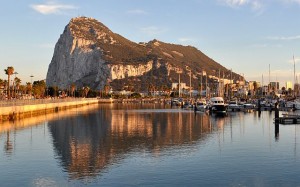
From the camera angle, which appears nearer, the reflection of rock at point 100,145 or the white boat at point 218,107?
the reflection of rock at point 100,145

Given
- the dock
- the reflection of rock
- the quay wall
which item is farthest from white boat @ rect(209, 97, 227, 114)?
the quay wall

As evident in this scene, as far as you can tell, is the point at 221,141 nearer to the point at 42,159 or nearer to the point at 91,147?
the point at 91,147

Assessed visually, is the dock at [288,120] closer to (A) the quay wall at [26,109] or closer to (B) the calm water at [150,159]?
(B) the calm water at [150,159]

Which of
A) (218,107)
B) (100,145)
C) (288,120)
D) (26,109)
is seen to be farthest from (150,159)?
(218,107)

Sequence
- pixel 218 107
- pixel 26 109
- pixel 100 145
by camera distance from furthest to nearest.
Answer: pixel 218 107 → pixel 26 109 → pixel 100 145

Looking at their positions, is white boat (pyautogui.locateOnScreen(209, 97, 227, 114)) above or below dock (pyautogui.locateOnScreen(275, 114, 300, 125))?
above

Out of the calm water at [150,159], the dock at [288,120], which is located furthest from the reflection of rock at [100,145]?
the dock at [288,120]

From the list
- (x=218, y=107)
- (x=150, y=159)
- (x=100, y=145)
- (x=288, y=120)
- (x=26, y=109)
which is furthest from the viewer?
(x=218, y=107)

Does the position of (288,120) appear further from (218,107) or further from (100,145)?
(100,145)

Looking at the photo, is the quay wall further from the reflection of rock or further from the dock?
the dock

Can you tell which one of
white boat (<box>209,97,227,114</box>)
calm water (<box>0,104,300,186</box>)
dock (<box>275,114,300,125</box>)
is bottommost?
calm water (<box>0,104,300,186</box>)

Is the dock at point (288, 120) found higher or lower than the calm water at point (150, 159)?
higher

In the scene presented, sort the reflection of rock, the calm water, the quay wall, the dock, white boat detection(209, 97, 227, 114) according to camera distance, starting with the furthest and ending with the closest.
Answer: white boat detection(209, 97, 227, 114), the quay wall, the dock, the reflection of rock, the calm water

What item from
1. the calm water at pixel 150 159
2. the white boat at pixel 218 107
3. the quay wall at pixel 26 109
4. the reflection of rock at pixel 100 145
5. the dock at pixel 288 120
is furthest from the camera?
the white boat at pixel 218 107
